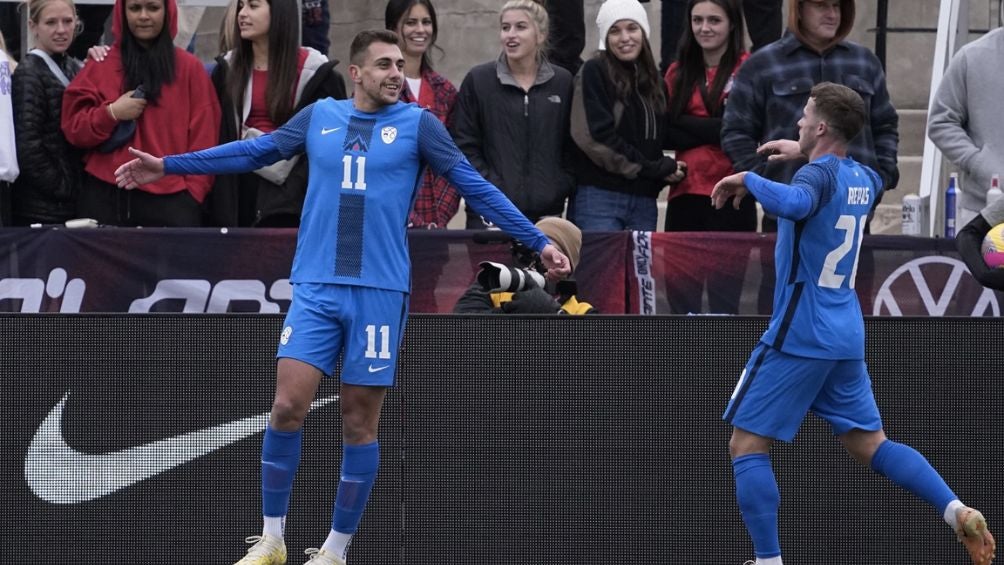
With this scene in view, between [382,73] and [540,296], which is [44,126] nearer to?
[382,73]

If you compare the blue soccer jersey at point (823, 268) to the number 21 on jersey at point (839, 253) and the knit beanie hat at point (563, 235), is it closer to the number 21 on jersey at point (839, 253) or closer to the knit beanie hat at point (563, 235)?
the number 21 on jersey at point (839, 253)

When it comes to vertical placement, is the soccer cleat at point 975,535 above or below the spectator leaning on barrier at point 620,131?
below

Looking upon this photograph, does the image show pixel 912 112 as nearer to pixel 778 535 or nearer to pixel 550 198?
pixel 550 198

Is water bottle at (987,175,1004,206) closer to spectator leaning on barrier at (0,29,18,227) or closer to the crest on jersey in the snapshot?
the crest on jersey

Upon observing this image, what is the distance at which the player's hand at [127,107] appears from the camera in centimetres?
988

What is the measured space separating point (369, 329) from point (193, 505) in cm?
131

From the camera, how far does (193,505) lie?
8.25 meters

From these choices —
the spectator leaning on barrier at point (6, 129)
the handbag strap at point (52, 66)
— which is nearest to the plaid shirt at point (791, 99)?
the handbag strap at point (52, 66)

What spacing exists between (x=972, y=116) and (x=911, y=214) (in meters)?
0.69

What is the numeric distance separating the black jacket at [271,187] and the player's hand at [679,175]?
195 centimetres

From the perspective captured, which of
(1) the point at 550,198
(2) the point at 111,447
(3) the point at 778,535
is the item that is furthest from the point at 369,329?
(1) the point at 550,198

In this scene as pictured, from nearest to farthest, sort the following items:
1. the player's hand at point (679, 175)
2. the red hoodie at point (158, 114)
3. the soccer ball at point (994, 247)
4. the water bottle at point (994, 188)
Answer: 1. the soccer ball at point (994, 247)
2. the water bottle at point (994, 188)
3. the red hoodie at point (158, 114)
4. the player's hand at point (679, 175)

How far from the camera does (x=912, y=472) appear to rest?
7.71 metres

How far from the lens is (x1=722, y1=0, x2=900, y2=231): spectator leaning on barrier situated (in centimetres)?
1005
